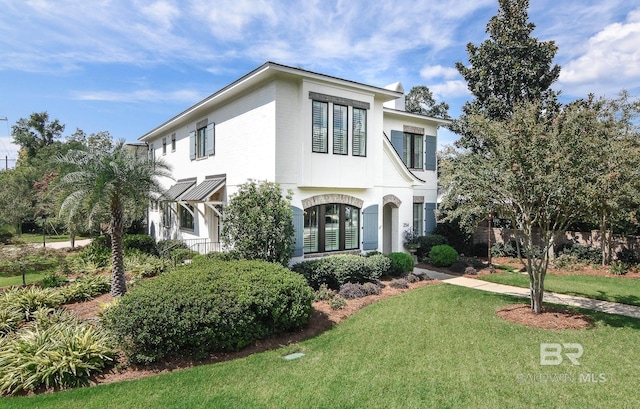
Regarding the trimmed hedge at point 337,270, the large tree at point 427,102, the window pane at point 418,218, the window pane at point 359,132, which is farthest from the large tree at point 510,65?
the large tree at point 427,102

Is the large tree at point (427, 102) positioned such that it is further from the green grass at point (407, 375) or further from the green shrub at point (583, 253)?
the green grass at point (407, 375)

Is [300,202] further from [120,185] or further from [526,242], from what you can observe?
[526,242]

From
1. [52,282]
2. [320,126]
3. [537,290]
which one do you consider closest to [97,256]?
[52,282]

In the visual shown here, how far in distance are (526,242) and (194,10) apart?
45.2 ft

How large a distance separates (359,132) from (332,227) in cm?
429

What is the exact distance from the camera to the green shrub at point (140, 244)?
20.4 metres

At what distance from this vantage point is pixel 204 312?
7.50 m

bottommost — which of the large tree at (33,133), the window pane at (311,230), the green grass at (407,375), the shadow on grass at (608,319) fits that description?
the green grass at (407,375)

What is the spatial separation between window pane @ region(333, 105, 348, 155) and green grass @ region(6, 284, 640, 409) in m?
7.72

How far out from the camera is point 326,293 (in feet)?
39.5

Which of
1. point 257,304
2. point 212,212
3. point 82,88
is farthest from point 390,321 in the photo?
point 82,88

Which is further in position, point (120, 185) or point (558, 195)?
point (120, 185)

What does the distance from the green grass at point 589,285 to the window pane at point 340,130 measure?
8653 mm

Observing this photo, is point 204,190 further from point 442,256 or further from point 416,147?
point 442,256
